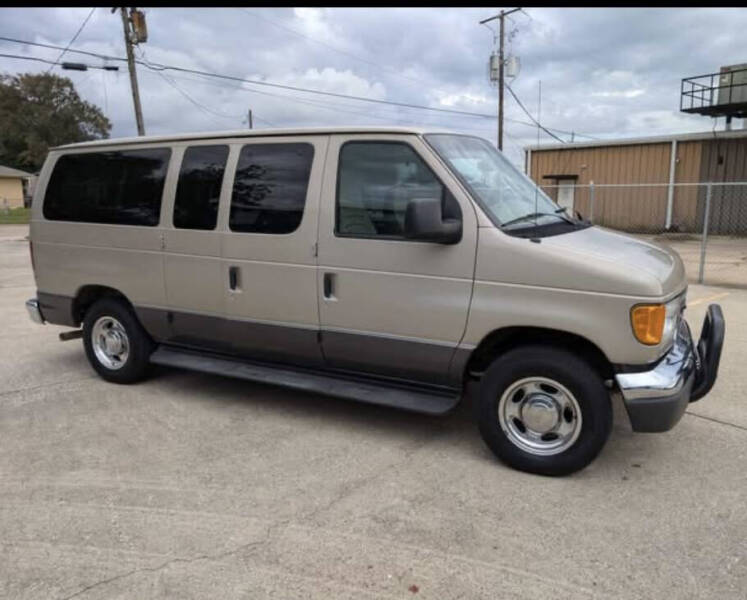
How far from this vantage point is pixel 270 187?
Result: 15.2 ft

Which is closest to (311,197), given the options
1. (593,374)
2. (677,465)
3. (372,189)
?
(372,189)

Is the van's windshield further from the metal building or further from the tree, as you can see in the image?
the tree

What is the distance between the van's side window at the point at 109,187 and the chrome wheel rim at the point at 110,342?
939mm

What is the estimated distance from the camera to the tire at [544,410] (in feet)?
12.1

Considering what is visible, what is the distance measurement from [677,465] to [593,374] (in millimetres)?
966

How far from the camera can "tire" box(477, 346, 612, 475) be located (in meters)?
3.68

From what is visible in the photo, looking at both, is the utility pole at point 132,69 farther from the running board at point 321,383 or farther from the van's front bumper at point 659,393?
the van's front bumper at point 659,393

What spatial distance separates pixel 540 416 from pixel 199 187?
3.11m

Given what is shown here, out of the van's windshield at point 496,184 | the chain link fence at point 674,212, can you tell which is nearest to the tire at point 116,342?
the van's windshield at point 496,184

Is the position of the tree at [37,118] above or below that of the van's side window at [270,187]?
above

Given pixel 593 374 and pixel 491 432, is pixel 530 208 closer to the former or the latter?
pixel 593 374

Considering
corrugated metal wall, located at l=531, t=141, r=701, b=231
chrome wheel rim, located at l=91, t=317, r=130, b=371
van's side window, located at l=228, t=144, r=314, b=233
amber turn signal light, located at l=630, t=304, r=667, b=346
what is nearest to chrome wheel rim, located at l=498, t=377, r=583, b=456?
amber turn signal light, located at l=630, t=304, r=667, b=346

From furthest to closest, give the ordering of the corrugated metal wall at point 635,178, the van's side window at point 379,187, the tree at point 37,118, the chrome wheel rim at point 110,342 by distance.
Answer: the tree at point 37,118 → the corrugated metal wall at point 635,178 → the chrome wheel rim at point 110,342 → the van's side window at point 379,187

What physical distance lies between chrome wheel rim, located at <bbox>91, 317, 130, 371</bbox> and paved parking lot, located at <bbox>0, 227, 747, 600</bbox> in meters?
Result: 0.51
